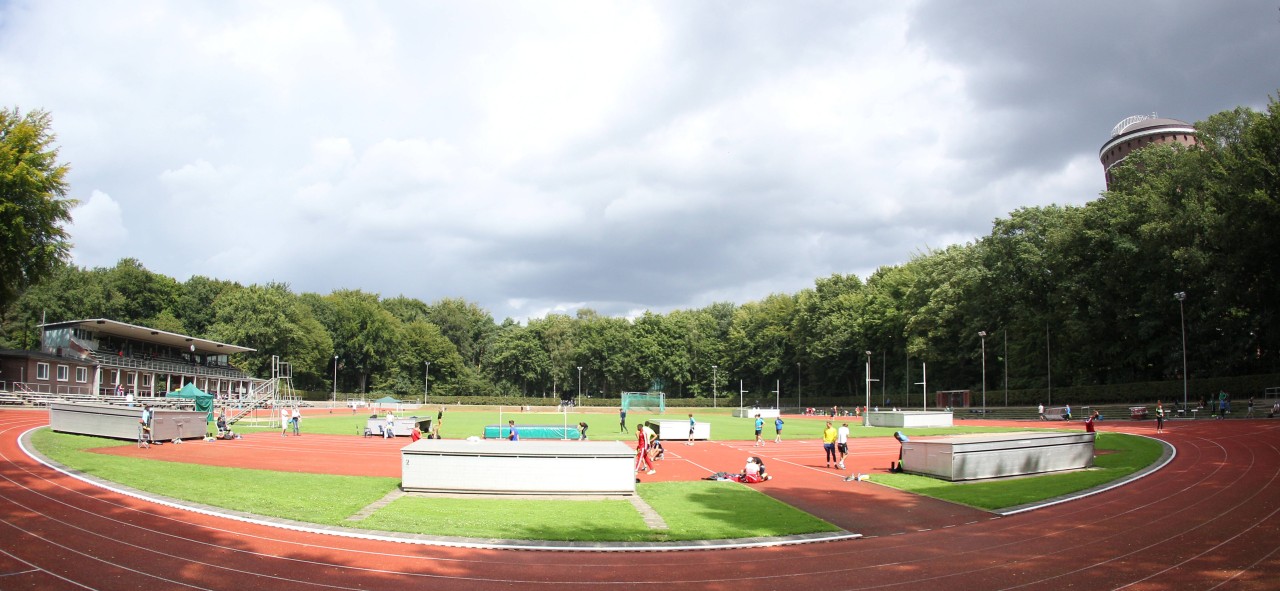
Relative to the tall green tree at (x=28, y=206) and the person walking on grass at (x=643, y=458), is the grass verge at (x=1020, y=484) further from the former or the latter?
the tall green tree at (x=28, y=206)

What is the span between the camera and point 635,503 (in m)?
18.3

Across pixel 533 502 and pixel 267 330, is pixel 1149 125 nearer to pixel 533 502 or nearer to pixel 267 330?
pixel 533 502

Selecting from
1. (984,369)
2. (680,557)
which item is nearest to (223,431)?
(680,557)

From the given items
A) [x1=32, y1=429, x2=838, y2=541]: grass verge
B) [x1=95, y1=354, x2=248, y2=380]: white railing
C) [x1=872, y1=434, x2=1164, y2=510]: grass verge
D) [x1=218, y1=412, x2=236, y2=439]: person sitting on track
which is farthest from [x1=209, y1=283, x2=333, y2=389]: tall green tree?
[x1=872, y1=434, x2=1164, y2=510]: grass verge

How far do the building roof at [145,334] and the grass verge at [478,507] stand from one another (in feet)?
181

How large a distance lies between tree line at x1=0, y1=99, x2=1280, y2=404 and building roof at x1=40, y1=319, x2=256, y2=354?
29.6ft

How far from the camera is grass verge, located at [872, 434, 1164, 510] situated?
1849 centimetres

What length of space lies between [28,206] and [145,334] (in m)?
39.0

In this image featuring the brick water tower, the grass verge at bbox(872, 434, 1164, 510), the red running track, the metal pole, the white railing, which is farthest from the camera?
the brick water tower

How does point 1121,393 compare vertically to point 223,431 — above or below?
above

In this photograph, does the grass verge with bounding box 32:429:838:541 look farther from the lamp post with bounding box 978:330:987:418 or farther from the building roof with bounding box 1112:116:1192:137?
Answer: the building roof with bounding box 1112:116:1192:137

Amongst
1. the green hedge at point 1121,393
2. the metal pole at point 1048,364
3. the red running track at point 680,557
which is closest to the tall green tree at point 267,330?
the green hedge at point 1121,393

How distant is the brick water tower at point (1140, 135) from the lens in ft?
276

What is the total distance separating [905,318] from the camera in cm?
9200
